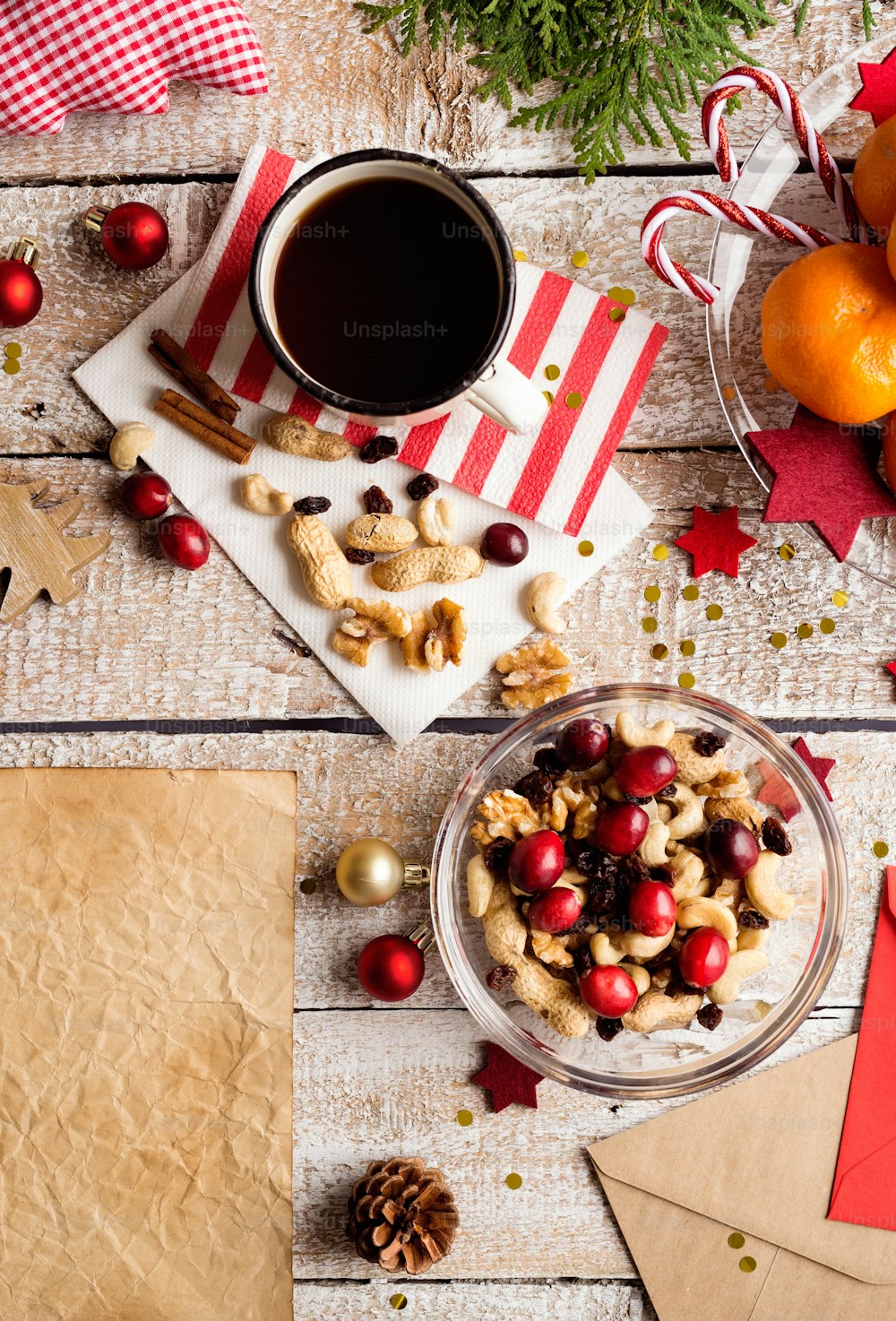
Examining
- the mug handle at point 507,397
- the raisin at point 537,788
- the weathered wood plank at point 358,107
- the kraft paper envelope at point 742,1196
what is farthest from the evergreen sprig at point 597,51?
the kraft paper envelope at point 742,1196

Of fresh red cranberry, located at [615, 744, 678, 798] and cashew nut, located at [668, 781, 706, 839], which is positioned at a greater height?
fresh red cranberry, located at [615, 744, 678, 798]

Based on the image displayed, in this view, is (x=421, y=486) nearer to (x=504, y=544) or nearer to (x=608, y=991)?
(x=504, y=544)

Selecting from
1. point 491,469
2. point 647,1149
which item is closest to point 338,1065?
point 647,1149

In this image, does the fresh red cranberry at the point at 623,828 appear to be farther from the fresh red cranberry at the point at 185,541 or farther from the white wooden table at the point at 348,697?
the fresh red cranberry at the point at 185,541

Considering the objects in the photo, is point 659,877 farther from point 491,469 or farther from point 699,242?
point 699,242

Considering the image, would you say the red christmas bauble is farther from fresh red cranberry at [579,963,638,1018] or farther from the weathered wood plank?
the weathered wood plank

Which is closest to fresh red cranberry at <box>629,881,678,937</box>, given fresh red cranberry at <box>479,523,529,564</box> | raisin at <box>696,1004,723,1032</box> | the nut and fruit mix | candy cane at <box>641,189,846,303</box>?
the nut and fruit mix
